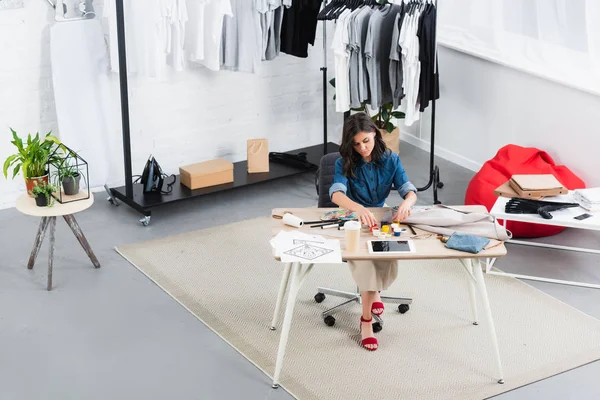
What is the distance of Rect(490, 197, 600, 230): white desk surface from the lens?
4.79 metres

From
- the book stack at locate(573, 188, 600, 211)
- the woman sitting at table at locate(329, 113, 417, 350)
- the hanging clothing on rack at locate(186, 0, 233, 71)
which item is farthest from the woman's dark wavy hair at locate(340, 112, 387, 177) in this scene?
the hanging clothing on rack at locate(186, 0, 233, 71)

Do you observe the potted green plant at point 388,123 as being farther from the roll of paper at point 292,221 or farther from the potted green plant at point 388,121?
A: the roll of paper at point 292,221

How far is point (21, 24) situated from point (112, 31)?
58 cm

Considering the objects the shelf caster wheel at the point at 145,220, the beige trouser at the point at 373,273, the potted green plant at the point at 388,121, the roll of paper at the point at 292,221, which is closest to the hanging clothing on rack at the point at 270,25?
the potted green plant at the point at 388,121

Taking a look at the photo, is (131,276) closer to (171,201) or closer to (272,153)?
(171,201)

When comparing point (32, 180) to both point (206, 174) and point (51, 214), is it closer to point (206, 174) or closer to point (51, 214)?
point (51, 214)

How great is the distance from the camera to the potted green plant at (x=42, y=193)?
4766 mm

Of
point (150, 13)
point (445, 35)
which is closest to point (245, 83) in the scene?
point (150, 13)

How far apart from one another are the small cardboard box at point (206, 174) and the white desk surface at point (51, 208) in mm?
1132

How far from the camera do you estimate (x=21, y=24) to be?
562cm

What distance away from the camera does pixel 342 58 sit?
19.4 ft

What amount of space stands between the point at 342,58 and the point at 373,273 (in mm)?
2263

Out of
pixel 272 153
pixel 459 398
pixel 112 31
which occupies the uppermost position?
pixel 112 31

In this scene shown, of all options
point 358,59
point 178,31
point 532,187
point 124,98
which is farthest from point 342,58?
point 532,187
